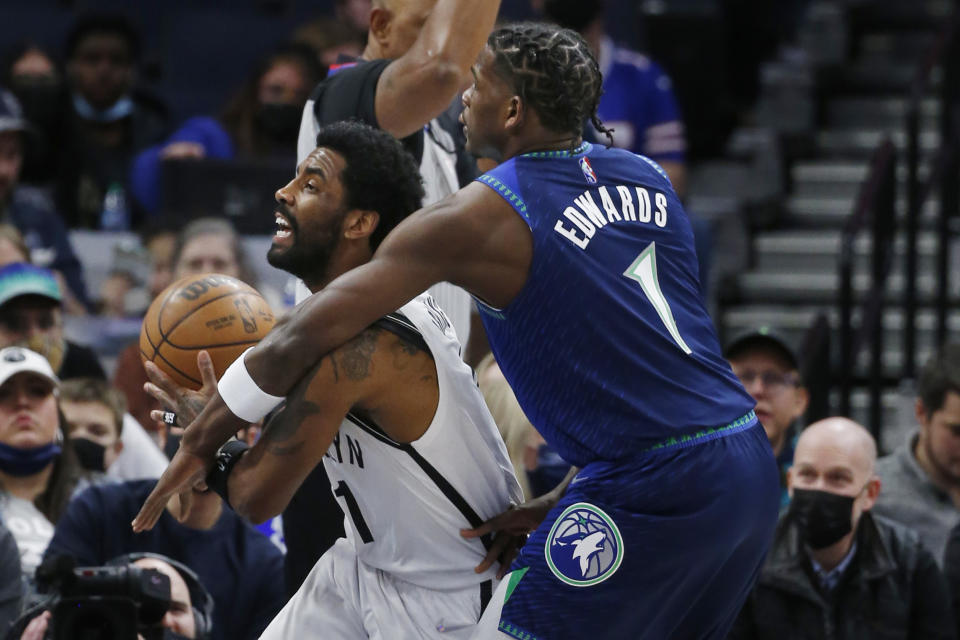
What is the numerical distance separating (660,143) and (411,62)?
4.82 m

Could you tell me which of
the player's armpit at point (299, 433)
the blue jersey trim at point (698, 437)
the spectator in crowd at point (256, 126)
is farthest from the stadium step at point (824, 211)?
the player's armpit at point (299, 433)

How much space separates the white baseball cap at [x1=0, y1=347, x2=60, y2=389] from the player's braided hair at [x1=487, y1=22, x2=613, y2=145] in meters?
2.99

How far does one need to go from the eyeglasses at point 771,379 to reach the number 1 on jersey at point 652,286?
302cm

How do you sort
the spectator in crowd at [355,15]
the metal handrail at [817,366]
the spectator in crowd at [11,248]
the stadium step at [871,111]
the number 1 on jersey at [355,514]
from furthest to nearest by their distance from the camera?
the stadium step at [871,111] < the spectator in crowd at [355,15] < the spectator in crowd at [11,248] < the metal handrail at [817,366] < the number 1 on jersey at [355,514]

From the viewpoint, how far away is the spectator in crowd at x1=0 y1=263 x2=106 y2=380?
289 inches

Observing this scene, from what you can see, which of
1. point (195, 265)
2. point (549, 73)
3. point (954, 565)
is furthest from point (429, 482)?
point (195, 265)

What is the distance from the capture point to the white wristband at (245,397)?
12.8ft

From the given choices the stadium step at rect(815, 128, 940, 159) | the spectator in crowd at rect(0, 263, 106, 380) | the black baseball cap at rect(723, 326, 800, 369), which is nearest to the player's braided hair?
the black baseball cap at rect(723, 326, 800, 369)

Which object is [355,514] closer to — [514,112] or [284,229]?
[284,229]

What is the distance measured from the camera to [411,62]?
15.4 ft

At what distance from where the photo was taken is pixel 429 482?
4117 millimetres

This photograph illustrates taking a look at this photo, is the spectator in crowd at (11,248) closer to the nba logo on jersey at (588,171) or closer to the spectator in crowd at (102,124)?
the spectator in crowd at (102,124)

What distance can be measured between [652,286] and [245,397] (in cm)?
95

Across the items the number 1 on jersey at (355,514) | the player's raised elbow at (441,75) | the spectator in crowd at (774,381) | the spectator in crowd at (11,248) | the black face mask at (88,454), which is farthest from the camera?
the spectator in crowd at (11,248)
